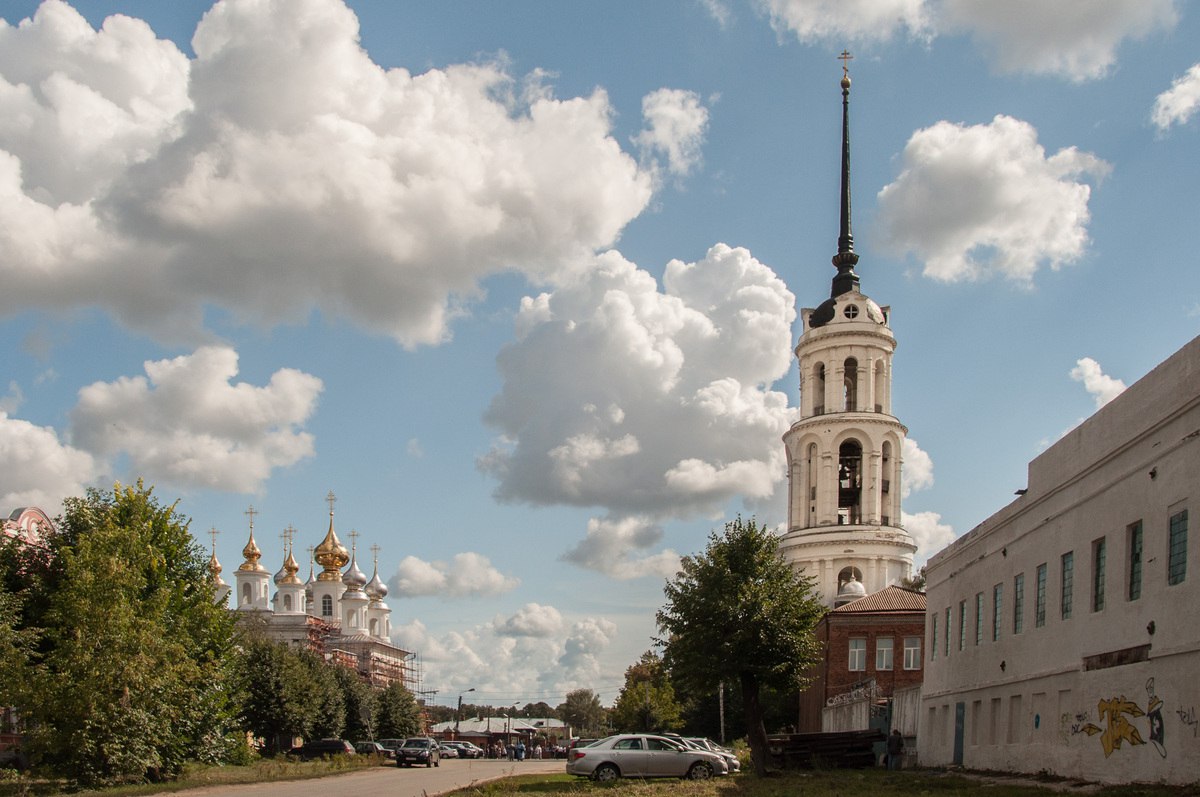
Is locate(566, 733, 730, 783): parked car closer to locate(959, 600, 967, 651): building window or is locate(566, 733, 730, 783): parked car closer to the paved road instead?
the paved road

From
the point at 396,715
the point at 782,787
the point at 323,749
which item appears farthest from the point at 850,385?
the point at 782,787

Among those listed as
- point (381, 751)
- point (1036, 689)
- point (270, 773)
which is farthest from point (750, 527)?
point (381, 751)

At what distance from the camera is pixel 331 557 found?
454 ft

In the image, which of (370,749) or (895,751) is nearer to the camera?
(895,751)

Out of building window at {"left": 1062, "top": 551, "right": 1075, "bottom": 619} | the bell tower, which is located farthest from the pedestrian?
the bell tower

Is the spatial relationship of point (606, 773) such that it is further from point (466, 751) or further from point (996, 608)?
point (466, 751)

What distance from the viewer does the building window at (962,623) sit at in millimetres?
34719

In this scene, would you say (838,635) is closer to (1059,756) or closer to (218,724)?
(218,724)

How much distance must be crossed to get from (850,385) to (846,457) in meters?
5.13

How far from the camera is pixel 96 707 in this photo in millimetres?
31578

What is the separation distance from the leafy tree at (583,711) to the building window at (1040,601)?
168 m

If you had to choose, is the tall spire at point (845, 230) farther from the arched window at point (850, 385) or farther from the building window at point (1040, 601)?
the building window at point (1040, 601)

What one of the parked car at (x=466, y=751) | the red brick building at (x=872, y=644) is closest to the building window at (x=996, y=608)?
the red brick building at (x=872, y=644)

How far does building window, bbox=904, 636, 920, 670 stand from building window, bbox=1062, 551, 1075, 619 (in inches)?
1502
